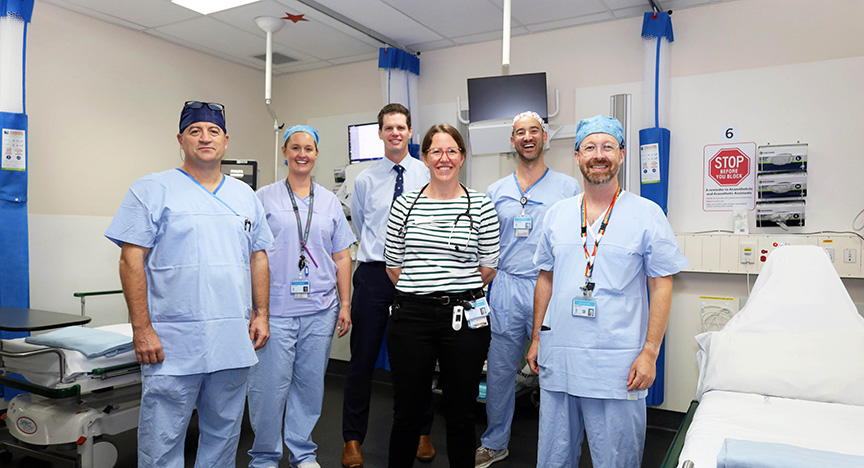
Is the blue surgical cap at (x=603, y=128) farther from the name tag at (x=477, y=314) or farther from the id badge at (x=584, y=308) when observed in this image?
the name tag at (x=477, y=314)

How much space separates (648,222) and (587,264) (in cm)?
25

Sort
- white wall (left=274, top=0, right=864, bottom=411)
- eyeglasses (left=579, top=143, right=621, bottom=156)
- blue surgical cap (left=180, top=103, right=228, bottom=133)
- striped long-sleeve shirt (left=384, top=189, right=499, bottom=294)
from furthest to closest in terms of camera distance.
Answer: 1. white wall (left=274, top=0, right=864, bottom=411)
2. blue surgical cap (left=180, top=103, right=228, bottom=133)
3. striped long-sleeve shirt (left=384, top=189, right=499, bottom=294)
4. eyeglasses (left=579, top=143, right=621, bottom=156)

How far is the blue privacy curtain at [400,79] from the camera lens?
4.77 metres

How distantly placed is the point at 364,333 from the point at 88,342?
1358 mm

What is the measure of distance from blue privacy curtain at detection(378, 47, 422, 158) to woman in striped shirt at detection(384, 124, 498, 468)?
255 centimetres

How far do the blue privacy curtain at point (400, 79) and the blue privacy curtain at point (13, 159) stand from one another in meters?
2.42

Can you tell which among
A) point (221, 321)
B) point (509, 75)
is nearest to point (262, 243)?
point (221, 321)

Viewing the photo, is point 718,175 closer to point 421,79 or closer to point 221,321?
point 421,79

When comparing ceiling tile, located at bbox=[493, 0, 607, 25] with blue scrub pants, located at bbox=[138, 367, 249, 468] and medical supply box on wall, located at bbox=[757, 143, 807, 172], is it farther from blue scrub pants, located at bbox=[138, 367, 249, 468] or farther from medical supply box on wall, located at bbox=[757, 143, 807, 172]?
blue scrub pants, located at bbox=[138, 367, 249, 468]

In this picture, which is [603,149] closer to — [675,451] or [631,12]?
[675,451]

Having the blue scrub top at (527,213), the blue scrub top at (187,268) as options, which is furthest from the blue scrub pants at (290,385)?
the blue scrub top at (527,213)

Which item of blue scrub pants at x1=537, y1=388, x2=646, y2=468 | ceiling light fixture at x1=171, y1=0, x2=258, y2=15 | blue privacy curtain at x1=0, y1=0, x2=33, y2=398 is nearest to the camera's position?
blue scrub pants at x1=537, y1=388, x2=646, y2=468

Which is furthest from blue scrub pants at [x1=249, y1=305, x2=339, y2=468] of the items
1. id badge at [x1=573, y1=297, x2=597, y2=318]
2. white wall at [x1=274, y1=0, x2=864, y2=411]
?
white wall at [x1=274, y1=0, x2=864, y2=411]

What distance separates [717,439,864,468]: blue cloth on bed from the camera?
1396 mm
